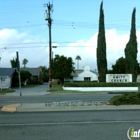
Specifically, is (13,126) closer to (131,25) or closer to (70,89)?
(70,89)

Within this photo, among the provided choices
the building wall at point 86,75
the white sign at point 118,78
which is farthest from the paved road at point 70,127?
the building wall at point 86,75

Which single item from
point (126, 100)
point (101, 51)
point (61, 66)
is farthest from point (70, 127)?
point (61, 66)

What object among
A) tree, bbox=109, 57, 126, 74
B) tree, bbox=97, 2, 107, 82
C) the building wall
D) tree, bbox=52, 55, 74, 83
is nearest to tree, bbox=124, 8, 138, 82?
tree, bbox=97, 2, 107, 82

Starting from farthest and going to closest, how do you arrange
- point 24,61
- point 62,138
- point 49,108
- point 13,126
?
point 24,61, point 49,108, point 13,126, point 62,138

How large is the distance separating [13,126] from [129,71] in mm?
37704

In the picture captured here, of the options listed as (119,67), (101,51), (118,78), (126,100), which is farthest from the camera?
(119,67)

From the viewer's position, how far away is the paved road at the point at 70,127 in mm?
7566

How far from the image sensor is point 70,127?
8.91 meters

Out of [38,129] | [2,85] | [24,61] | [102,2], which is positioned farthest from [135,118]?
[24,61]

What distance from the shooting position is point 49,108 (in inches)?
536

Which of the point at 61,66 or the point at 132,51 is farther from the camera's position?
the point at 61,66

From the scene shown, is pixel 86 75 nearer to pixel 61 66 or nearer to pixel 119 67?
pixel 119 67

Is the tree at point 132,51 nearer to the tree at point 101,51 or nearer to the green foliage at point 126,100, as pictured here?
the tree at point 101,51

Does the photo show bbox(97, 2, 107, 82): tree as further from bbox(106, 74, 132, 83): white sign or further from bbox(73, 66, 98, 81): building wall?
bbox(73, 66, 98, 81): building wall
